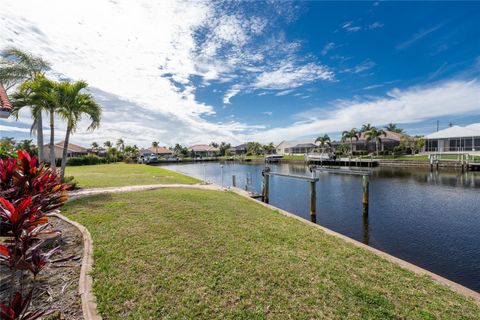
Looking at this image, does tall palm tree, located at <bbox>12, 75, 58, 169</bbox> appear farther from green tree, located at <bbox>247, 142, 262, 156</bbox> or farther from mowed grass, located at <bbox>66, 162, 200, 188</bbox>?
green tree, located at <bbox>247, 142, 262, 156</bbox>

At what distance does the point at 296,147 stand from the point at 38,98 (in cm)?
7645

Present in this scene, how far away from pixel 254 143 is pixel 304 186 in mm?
70891

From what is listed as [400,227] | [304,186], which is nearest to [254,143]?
[304,186]

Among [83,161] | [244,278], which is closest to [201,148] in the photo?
[83,161]

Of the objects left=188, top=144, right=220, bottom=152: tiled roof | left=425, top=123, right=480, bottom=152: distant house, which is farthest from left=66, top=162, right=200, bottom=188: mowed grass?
left=188, top=144, right=220, bottom=152: tiled roof

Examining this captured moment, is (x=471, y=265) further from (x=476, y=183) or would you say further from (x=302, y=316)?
(x=476, y=183)

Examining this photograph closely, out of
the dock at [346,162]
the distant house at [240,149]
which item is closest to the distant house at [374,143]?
the dock at [346,162]

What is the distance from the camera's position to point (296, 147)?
270 feet

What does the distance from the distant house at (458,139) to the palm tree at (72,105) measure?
5379 centimetres

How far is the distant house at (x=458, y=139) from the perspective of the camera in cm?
3819

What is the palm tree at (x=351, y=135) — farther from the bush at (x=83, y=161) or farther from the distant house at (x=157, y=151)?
the distant house at (x=157, y=151)

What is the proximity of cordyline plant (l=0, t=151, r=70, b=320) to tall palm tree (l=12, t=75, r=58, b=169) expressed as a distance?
39.4ft

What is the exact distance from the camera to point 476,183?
22281mm

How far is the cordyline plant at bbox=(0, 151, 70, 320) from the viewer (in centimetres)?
220
